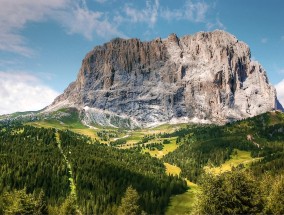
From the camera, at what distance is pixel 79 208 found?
16062cm

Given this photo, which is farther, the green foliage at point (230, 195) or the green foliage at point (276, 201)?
the green foliage at point (276, 201)

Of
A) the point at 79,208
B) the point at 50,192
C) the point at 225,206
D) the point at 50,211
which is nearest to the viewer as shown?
the point at 225,206

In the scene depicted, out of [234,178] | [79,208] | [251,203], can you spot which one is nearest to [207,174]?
[234,178]

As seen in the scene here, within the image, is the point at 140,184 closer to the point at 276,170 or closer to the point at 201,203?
the point at 276,170

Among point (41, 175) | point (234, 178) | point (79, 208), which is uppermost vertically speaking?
point (234, 178)

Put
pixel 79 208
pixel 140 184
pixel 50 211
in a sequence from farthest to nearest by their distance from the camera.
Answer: pixel 140 184, pixel 79 208, pixel 50 211

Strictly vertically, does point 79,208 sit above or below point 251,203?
below

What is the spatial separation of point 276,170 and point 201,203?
146691mm

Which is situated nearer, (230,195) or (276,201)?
(230,195)

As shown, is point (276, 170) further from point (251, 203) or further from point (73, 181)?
point (251, 203)

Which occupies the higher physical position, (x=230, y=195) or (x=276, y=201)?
(x=230, y=195)

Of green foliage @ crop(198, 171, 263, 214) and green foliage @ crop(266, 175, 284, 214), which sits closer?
green foliage @ crop(198, 171, 263, 214)

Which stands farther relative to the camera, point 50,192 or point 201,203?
point 50,192

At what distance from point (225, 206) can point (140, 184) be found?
12812 cm
